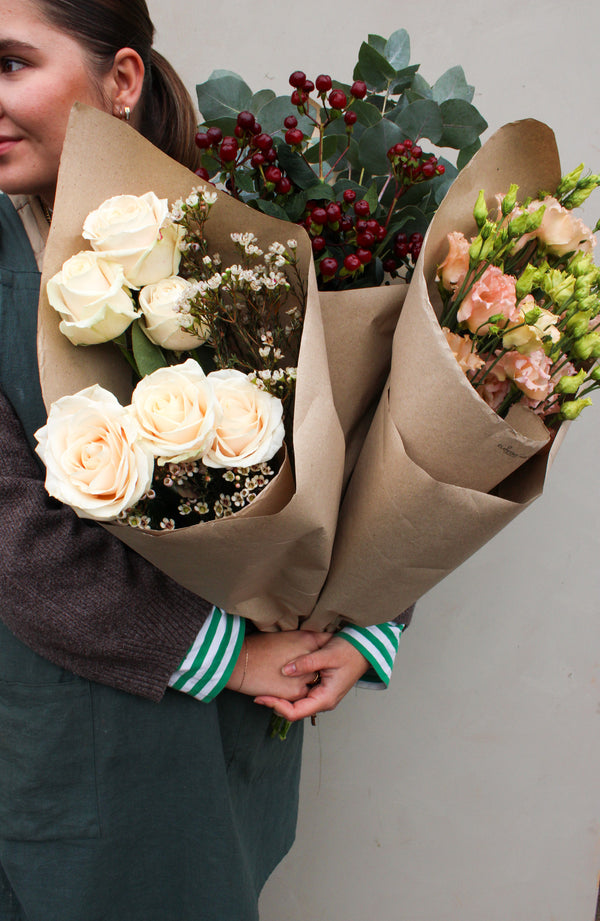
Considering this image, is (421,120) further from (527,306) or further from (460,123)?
(527,306)

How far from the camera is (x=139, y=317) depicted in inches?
25.3

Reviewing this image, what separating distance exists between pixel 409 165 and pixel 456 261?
0.14m

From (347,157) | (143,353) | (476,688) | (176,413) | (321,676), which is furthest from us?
(476,688)

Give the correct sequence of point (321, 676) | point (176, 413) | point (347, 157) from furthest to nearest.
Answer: point (321, 676)
point (347, 157)
point (176, 413)

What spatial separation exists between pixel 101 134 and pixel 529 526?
1.02 metres

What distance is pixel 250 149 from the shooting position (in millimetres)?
689

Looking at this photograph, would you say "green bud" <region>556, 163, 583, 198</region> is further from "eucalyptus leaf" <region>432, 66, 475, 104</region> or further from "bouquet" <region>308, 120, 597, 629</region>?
"eucalyptus leaf" <region>432, 66, 475, 104</region>

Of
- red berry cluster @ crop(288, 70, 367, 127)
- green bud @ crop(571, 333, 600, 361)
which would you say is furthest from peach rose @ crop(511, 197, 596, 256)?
red berry cluster @ crop(288, 70, 367, 127)

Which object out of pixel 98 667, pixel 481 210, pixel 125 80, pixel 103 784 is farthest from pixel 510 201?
pixel 103 784

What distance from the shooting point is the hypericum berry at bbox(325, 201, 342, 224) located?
2.19ft

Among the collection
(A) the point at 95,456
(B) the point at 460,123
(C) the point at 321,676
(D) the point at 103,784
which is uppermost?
(B) the point at 460,123

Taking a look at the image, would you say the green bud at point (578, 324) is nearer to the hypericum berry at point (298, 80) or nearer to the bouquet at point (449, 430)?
the bouquet at point (449, 430)

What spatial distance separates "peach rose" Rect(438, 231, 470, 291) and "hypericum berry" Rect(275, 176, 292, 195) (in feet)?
0.62

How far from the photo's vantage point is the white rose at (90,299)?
23.6 inches
